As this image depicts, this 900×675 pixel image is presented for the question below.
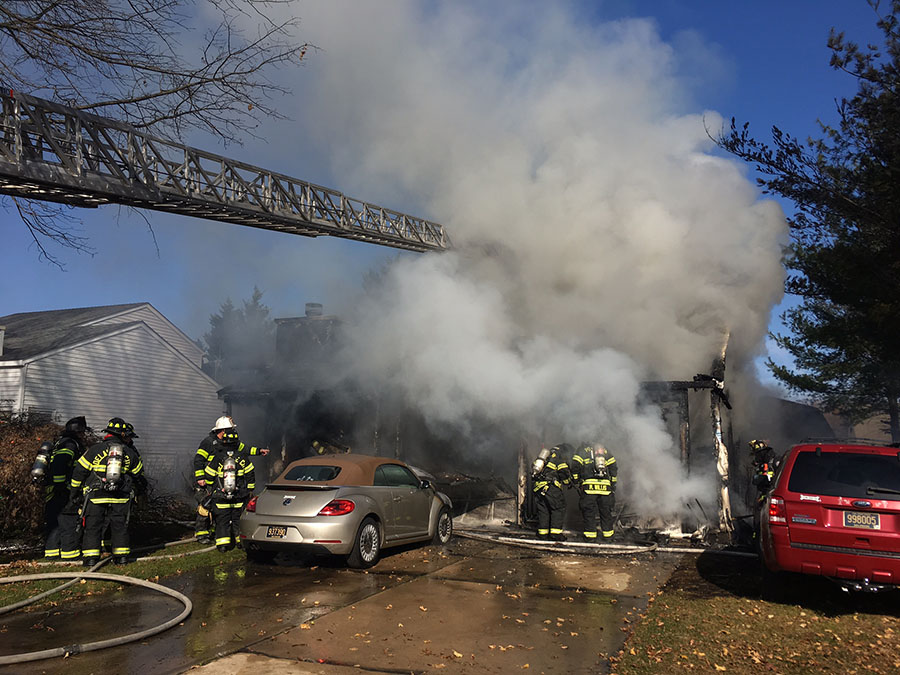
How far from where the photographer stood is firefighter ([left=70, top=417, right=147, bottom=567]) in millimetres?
7855

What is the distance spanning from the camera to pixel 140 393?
24.4m

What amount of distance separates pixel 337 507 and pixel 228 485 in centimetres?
217

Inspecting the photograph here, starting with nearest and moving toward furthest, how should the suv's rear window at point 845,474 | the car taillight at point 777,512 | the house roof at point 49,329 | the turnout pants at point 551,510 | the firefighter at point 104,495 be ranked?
the suv's rear window at point 845,474, the car taillight at point 777,512, the firefighter at point 104,495, the turnout pants at point 551,510, the house roof at point 49,329

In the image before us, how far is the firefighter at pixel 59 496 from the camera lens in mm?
8148

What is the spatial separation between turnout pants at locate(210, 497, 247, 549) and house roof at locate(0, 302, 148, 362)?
14.9 metres

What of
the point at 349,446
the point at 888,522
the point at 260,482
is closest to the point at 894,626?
the point at 888,522

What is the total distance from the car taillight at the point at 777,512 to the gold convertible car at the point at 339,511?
459cm

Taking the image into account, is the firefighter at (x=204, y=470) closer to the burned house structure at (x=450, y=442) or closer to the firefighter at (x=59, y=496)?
the firefighter at (x=59, y=496)

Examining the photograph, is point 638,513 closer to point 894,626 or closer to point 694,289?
point 694,289

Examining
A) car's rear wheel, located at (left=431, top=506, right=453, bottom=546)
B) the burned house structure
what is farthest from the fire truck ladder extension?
car's rear wheel, located at (left=431, top=506, right=453, bottom=546)

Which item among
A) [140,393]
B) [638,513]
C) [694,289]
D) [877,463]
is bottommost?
[638,513]

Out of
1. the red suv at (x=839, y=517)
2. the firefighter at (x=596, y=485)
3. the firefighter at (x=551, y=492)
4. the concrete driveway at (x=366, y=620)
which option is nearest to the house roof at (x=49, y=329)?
the concrete driveway at (x=366, y=620)

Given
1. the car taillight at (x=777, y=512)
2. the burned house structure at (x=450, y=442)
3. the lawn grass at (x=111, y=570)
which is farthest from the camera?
the burned house structure at (x=450, y=442)

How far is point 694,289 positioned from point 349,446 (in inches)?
364
